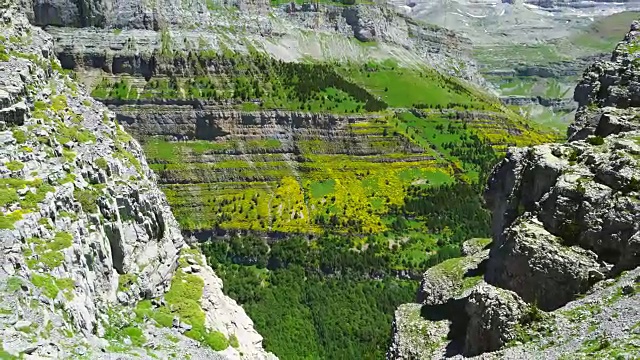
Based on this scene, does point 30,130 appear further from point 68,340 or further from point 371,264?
point 371,264

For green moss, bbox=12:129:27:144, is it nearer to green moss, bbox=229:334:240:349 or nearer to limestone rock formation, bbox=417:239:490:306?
green moss, bbox=229:334:240:349

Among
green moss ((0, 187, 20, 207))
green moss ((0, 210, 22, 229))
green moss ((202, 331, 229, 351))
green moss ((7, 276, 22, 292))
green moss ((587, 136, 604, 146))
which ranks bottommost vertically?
green moss ((202, 331, 229, 351))

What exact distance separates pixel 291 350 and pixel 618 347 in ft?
359

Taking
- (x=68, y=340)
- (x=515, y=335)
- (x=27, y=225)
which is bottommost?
(x=515, y=335)

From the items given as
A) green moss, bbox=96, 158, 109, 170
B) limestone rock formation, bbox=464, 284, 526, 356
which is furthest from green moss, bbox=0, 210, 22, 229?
limestone rock formation, bbox=464, 284, 526, 356

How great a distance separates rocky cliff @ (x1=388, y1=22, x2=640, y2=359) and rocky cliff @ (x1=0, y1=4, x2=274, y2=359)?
18.6 metres

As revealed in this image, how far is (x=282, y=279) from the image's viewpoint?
170 metres

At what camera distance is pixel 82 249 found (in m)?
38.1

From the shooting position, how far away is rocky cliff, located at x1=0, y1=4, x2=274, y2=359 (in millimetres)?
30672

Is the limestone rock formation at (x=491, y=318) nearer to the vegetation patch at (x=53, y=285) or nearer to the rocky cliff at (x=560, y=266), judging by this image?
the rocky cliff at (x=560, y=266)

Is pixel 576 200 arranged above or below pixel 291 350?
above

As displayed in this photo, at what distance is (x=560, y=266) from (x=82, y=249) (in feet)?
111

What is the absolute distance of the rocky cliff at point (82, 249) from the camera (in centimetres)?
3067

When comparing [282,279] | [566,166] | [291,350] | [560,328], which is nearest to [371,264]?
[282,279]
